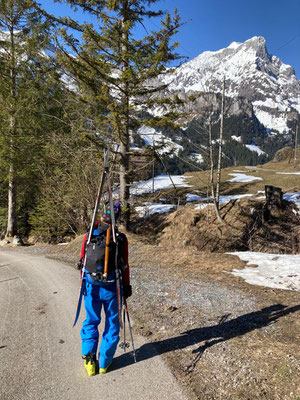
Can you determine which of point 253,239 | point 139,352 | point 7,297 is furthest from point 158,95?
point 139,352

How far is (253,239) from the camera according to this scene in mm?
13148

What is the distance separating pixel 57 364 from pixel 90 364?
0.53m

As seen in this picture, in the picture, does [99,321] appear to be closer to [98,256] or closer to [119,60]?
[98,256]

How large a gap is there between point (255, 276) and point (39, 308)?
5.44m

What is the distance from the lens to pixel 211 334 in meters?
4.08

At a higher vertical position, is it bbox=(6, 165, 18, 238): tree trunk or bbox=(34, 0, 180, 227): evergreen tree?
bbox=(34, 0, 180, 227): evergreen tree

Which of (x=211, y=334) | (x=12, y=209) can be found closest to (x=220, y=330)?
(x=211, y=334)

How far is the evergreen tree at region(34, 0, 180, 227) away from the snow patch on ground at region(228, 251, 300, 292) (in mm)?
6038

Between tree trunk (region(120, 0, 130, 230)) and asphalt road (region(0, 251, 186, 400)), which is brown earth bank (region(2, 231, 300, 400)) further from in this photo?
tree trunk (region(120, 0, 130, 230))

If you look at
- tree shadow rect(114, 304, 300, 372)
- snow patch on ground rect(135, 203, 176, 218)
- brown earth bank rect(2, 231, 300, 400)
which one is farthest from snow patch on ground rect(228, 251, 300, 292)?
snow patch on ground rect(135, 203, 176, 218)

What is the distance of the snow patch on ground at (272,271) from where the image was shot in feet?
20.7

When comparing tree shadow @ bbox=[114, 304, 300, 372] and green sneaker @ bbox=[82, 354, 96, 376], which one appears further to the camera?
tree shadow @ bbox=[114, 304, 300, 372]

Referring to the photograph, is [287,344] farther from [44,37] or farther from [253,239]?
[44,37]

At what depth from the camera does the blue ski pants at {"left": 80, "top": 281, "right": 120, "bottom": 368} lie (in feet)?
10.5
